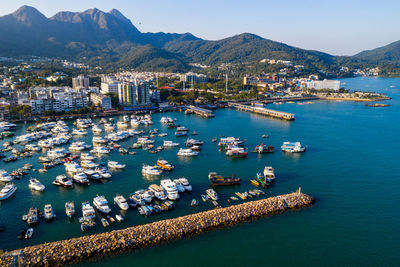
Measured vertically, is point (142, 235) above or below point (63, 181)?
below

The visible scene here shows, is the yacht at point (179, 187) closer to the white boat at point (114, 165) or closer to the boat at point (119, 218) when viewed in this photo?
the boat at point (119, 218)

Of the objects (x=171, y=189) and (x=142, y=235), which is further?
(x=171, y=189)

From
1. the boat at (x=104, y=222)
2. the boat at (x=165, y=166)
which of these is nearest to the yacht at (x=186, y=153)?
the boat at (x=165, y=166)

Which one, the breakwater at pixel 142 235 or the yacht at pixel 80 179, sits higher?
the yacht at pixel 80 179

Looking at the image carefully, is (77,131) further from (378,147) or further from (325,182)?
(378,147)

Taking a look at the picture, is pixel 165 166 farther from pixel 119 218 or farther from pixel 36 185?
pixel 36 185

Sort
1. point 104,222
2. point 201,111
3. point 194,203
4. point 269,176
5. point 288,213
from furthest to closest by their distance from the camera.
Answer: point 201,111 < point 269,176 < point 194,203 < point 288,213 < point 104,222

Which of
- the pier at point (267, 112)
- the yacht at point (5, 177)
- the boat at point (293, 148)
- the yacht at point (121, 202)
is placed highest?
the pier at point (267, 112)

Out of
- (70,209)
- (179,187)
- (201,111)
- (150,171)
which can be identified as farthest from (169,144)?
(201,111)

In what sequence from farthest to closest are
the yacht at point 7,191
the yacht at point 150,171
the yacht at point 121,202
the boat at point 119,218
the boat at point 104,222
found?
the yacht at point 150,171, the yacht at point 7,191, the yacht at point 121,202, the boat at point 119,218, the boat at point 104,222
